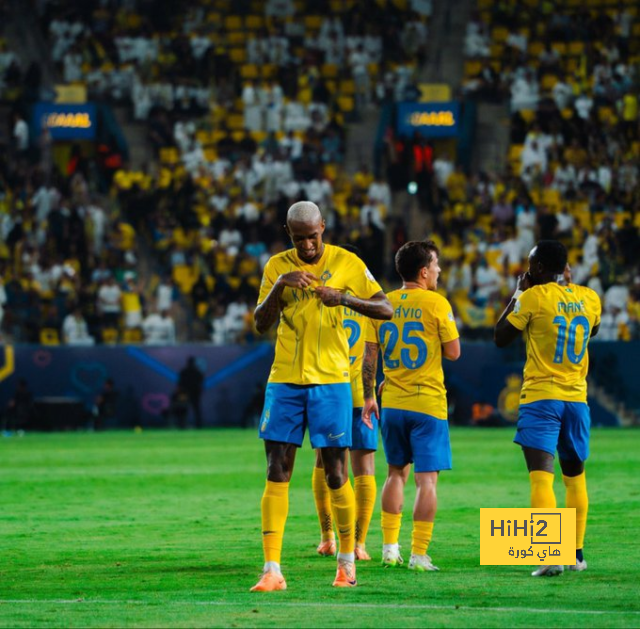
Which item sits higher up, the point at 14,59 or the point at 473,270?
the point at 14,59

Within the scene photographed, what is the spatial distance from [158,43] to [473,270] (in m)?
12.7

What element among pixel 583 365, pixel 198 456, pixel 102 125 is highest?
pixel 102 125

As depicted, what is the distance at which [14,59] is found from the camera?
38.8 meters

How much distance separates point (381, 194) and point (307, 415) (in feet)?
83.9

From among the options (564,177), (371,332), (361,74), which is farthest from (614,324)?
(371,332)

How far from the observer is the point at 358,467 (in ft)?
36.6

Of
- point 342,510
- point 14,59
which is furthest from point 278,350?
point 14,59

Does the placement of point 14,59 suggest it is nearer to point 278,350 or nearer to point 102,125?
point 102,125

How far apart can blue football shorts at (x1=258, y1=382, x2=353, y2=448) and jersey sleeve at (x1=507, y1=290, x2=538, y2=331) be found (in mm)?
1632

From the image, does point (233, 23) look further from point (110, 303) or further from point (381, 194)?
point (110, 303)

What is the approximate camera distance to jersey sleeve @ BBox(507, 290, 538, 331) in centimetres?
1027

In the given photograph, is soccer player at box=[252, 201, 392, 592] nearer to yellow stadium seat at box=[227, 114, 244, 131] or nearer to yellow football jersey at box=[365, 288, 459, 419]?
yellow football jersey at box=[365, 288, 459, 419]

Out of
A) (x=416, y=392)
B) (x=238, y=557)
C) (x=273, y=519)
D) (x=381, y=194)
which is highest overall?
(x=381, y=194)

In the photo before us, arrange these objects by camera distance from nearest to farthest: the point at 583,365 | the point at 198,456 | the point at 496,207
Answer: the point at 583,365 < the point at 198,456 < the point at 496,207
